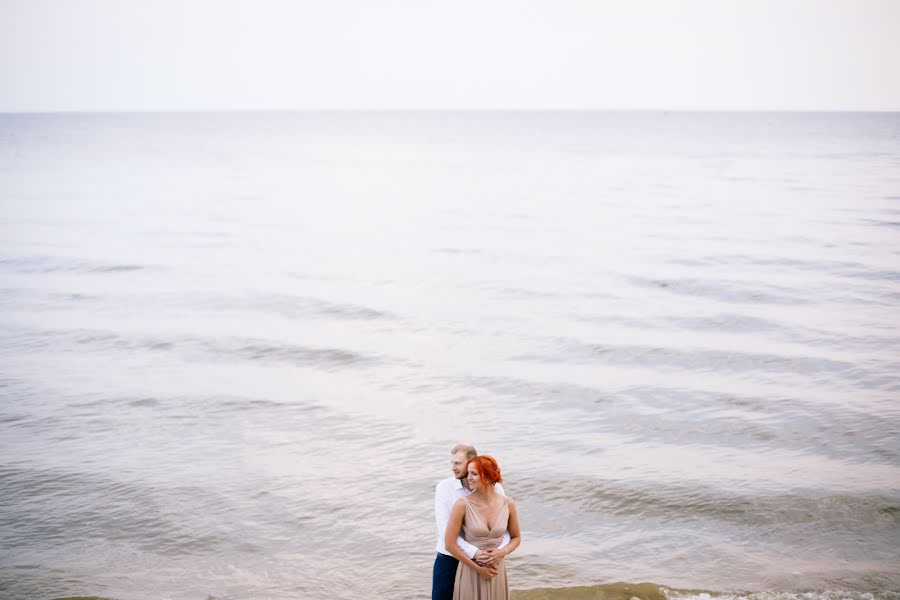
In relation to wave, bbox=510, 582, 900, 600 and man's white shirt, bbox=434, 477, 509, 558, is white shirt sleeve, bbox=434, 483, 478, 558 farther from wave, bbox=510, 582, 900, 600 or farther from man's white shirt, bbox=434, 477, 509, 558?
wave, bbox=510, 582, 900, 600

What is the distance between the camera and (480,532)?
6.46 m

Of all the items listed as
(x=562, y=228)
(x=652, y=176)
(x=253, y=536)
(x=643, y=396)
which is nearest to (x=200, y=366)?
(x=253, y=536)

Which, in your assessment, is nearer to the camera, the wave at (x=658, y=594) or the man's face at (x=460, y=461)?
the man's face at (x=460, y=461)

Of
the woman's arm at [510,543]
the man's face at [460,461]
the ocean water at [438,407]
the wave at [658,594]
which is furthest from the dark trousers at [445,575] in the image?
the ocean water at [438,407]

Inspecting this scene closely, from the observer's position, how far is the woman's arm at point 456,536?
645cm

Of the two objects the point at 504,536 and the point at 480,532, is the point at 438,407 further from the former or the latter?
the point at 480,532

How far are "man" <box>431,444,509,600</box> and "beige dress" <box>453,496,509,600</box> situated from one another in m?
0.07

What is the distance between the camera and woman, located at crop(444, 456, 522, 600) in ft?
Answer: 21.1

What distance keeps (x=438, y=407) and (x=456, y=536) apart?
887 cm

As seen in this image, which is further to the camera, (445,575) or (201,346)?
(201,346)

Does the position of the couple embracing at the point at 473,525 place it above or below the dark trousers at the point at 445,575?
above

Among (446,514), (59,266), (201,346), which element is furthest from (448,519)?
(59,266)

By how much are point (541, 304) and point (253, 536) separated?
14.1 m

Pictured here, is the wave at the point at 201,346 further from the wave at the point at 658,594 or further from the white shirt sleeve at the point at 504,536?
the white shirt sleeve at the point at 504,536
